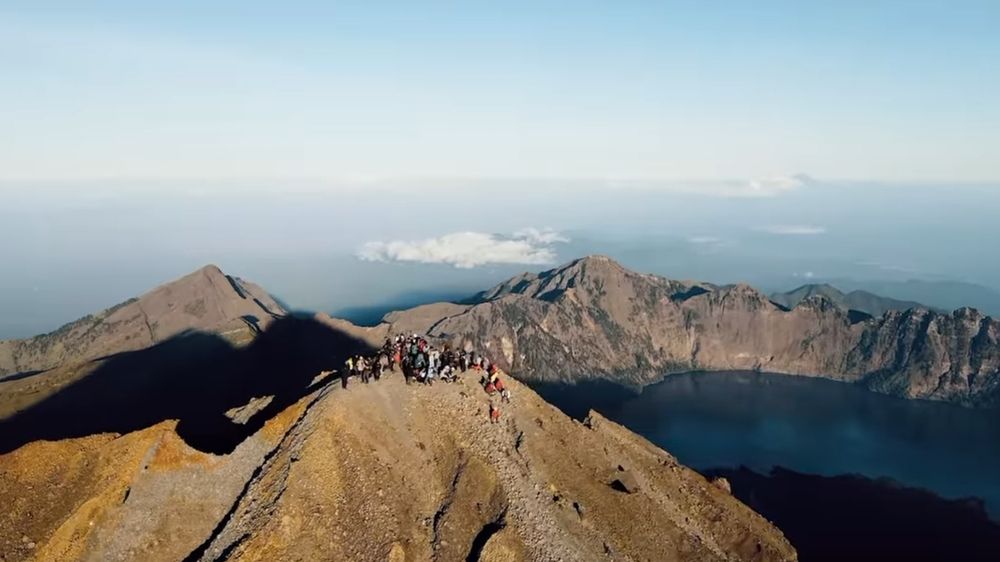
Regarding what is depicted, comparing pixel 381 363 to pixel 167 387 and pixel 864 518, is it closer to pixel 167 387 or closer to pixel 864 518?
pixel 167 387

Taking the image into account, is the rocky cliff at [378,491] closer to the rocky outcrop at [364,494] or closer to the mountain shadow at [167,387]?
the rocky outcrop at [364,494]

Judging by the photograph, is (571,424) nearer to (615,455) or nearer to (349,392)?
(615,455)

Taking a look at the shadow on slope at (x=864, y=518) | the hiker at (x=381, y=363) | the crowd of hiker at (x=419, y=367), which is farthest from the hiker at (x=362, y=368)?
the shadow on slope at (x=864, y=518)

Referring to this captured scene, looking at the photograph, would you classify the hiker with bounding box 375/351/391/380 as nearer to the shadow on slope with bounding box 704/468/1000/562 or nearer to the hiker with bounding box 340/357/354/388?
the hiker with bounding box 340/357/354/388

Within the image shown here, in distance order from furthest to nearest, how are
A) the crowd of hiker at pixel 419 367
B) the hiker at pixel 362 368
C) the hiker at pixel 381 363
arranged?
the hiker at pixel 381 363 < the crowd of hiker at pixel 419 367 < the hiker at pixel 362 368

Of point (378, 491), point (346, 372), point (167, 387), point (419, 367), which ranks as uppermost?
point (346, 372)

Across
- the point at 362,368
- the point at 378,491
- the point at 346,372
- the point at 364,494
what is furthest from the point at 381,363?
the point at 364,494
